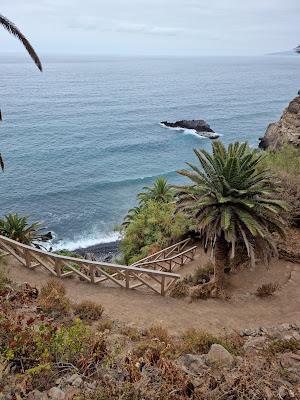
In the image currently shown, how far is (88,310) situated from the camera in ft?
31.4

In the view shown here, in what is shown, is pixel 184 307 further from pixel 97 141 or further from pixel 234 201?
→ pixel 97 141

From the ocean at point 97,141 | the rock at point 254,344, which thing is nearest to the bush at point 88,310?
the rock at point 254,344

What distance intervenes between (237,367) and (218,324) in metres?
4.40

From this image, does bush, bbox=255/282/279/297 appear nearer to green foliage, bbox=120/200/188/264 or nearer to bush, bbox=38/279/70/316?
bush, bbox=38/279/70/316

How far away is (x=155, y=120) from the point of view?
235ft

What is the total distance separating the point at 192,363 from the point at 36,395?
108 inches

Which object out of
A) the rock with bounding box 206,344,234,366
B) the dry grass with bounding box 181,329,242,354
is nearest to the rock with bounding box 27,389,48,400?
the rock with bounding box 206,344,234,366

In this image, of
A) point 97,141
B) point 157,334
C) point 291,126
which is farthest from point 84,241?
point 97,141

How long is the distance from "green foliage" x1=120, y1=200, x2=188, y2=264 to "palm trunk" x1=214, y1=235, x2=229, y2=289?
7.03 m

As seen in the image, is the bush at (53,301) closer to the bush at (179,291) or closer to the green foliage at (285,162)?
the bush at (179,291)

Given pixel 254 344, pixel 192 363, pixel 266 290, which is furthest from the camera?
pixel 266 290

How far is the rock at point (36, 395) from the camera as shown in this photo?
17.4 ft

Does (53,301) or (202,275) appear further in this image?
→ (202,275)

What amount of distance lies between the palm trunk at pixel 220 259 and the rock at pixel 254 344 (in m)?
4.25
